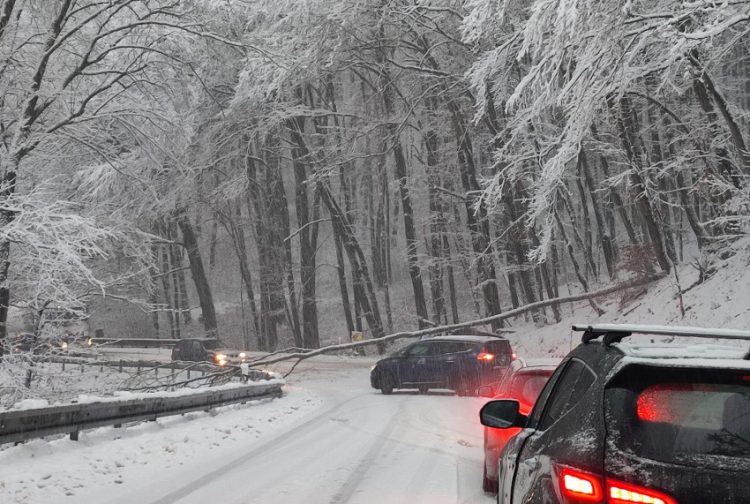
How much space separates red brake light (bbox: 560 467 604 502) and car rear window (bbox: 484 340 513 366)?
756 inches

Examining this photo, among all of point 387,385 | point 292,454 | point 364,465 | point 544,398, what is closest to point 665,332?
point 544,398

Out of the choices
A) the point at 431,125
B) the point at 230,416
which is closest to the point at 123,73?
the point at 230,416

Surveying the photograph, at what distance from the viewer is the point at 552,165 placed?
47.7ft

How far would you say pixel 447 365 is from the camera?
22.2 meters

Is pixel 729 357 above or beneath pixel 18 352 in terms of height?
beneath

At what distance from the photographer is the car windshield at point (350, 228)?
850 cm

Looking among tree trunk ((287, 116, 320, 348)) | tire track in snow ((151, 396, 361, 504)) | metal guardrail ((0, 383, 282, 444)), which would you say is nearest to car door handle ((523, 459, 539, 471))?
tire track in snow ((151, 396, 361, 504))

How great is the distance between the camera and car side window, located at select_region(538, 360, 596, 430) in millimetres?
3551

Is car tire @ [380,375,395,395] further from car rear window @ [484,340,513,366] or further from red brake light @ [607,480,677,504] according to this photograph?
red brake light @ [607,480,677,504]

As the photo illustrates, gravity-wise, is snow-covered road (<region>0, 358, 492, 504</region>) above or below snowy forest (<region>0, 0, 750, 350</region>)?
below

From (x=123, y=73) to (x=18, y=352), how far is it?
6620mm

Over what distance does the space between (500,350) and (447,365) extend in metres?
1.60

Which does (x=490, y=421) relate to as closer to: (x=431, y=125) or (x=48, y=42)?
(x=48, y=42)

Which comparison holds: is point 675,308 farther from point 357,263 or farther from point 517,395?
point 357,263
